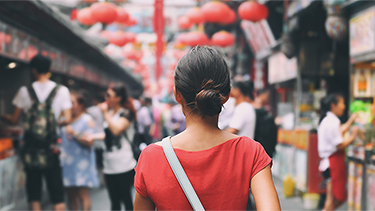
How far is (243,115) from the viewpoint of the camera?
4734mm

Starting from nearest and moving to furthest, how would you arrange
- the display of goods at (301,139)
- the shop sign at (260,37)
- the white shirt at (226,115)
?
the white shirt at (226,115)
the display of goods at (301,139)
the shop sign at (260,37)

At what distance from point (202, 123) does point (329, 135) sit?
4.27 m

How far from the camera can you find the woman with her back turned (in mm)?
1682

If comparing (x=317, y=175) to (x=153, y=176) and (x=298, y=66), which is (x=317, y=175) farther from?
(x=153, y=176)

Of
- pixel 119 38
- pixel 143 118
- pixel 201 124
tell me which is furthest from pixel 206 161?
pixel 119 38

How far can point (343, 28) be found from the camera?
6555 mm

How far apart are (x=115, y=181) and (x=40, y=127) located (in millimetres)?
1056

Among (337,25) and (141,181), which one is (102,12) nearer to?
(337,25)

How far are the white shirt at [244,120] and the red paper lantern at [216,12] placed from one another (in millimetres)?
4194

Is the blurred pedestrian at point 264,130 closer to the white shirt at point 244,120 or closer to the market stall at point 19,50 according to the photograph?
the white shirt at point 244,120

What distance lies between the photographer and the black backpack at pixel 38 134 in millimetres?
4883

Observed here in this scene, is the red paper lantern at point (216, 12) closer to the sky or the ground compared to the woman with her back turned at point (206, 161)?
closer to the sky

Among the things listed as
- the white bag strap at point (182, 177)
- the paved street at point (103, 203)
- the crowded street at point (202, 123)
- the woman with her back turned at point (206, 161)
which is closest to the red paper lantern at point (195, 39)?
the crowded street at point (202, 123)

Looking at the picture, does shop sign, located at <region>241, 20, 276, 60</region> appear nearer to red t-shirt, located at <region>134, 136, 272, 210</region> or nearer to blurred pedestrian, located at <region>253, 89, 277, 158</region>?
blurred pedestrian, located at <region>253, 89, 277, 158</region>
